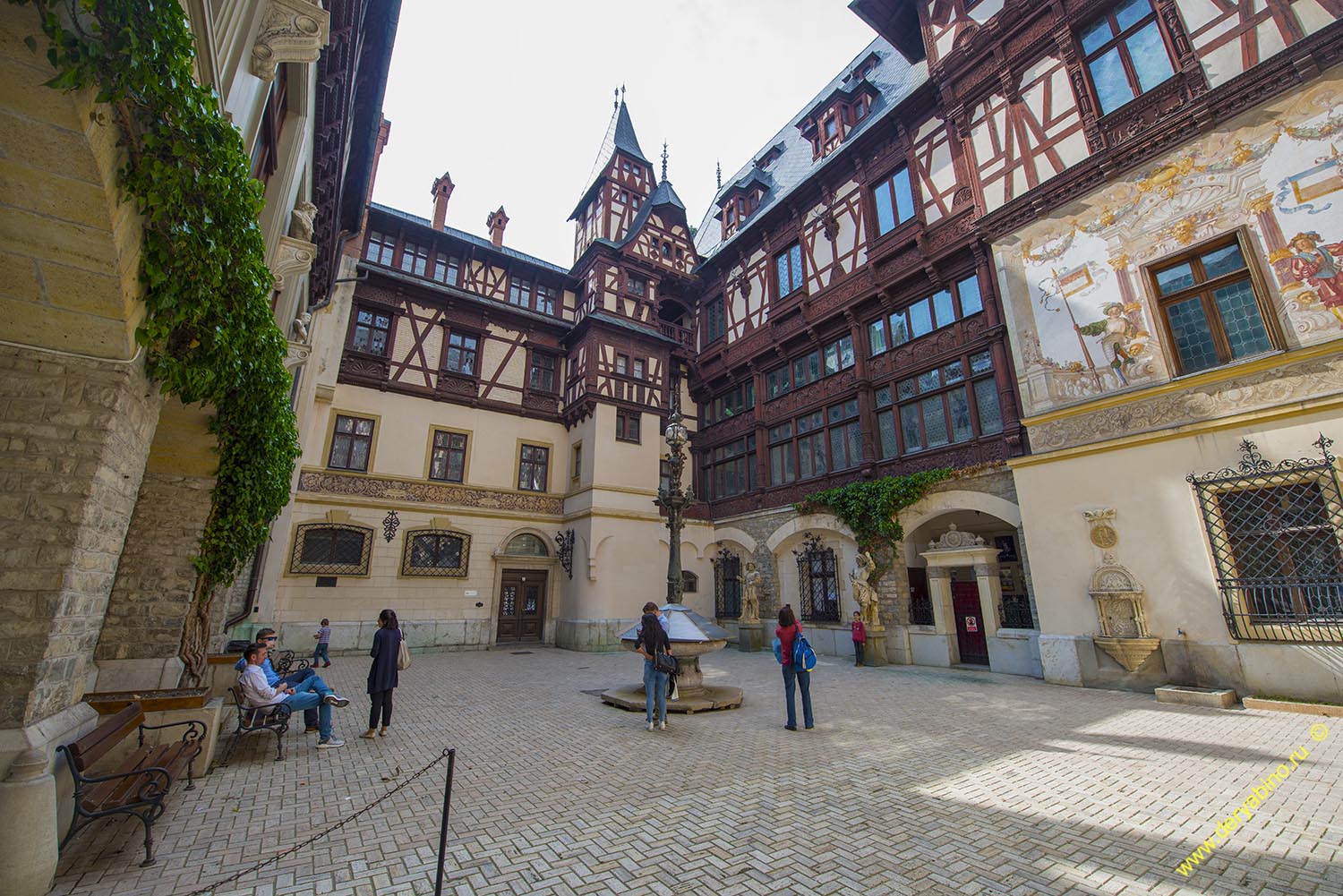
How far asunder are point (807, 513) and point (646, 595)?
6.32 meters

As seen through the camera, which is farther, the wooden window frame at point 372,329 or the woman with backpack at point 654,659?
the wooden window frame at point 372,329

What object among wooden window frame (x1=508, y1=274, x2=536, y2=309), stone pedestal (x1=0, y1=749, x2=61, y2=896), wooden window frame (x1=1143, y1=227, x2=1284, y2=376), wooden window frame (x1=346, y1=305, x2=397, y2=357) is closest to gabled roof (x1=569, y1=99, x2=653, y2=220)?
wooden window frame (x1=508, y1=274, x2=536, y2=309)

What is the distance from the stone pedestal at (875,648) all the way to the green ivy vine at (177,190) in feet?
45.4

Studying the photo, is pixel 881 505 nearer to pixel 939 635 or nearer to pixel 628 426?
pixel 939 635

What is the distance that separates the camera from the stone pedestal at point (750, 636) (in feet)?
57.9

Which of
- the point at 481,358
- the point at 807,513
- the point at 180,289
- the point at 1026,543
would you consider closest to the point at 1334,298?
the point at 1026,543

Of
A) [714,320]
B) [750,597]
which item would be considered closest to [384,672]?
[750,597]

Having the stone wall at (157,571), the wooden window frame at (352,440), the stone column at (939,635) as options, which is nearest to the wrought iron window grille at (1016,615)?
the stone column at (939,635)

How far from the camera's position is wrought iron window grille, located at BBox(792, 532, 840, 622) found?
16675 mm

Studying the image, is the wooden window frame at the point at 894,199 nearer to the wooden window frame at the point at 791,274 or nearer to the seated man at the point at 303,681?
the wooden window frame at the point at 791,274

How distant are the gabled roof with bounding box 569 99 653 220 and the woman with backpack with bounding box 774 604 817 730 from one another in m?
22.5

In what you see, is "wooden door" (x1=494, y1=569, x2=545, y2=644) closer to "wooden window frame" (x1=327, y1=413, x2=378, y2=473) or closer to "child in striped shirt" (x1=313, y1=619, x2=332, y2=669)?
"child in striped shirt" (x1=313, y1=619, x2=332, y2=669)

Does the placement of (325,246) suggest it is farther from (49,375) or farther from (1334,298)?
(1334,298)

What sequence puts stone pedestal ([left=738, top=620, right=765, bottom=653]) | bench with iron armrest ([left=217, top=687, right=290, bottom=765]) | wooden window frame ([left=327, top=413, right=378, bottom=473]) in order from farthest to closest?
stone pedestal ([left=738, top=620, right=765, bottom=653]) < wooden window frame ([left=327, top=413, right=378, bottom=473]) < bench with iron armrest ([left=217, top=687, right=290, bottom=765])
